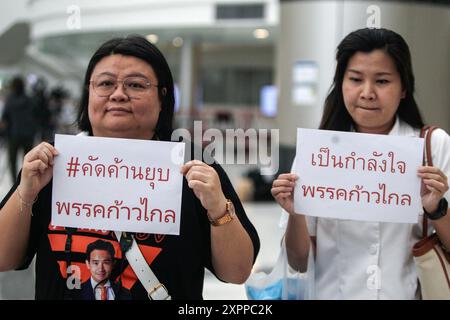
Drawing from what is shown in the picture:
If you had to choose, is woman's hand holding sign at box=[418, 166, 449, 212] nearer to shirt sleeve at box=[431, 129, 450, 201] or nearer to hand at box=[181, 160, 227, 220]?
shirt sleeve at box=[431, 129, 450, 201]

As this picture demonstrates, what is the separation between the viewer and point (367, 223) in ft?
6.98

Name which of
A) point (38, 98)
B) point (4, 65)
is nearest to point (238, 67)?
point (38, 98)

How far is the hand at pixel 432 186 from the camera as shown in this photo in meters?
1.93

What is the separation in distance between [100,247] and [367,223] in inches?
34.7

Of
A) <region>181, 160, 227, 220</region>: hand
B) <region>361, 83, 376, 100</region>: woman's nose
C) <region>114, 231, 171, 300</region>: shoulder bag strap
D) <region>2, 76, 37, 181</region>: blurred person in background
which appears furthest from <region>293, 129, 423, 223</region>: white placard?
<region>2, 76, 37, 181</region>: blurred person in background

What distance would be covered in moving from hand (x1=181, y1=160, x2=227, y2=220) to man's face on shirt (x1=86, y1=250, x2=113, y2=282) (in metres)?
0.31

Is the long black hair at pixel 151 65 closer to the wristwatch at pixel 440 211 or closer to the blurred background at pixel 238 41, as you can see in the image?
the blurred background at pixel 238 41

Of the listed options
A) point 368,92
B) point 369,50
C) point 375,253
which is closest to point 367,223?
point 375,253

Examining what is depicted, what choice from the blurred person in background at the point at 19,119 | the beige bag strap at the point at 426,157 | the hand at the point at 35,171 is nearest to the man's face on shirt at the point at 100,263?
the hand at the point at 35,171

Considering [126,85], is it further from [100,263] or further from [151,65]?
[100,263]

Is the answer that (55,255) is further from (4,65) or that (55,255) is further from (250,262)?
(4,65)

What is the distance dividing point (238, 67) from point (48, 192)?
3071 cm

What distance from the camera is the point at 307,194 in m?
2.07
